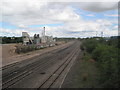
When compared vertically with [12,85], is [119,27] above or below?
above

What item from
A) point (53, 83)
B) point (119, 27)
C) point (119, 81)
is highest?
point (119, 27)

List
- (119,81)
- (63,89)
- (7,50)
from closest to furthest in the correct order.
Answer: (119,81) < (63,89) < (7,50)

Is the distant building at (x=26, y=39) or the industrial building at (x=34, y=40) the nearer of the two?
the distant building at (x=26, y=39)

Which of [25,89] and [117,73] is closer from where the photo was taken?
[117,73]

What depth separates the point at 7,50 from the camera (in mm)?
48531

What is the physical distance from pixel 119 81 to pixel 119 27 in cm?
542

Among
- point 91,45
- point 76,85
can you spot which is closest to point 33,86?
point 76,85

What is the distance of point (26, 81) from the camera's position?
54.1 feet

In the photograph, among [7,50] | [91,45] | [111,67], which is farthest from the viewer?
[7,50]

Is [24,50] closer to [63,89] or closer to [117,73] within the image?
[63,89]

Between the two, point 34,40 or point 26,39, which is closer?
point 26,39

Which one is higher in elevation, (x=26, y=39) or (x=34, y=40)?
(x=26, y=39)

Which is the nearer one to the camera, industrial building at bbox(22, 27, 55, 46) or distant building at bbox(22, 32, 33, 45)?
distant building at bbox(22, 32, 33, 45)

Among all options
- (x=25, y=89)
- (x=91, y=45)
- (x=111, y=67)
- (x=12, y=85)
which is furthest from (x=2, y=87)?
(x=91, y=45)
